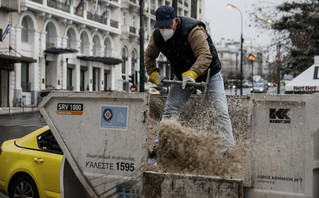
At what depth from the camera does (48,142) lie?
20.5ft

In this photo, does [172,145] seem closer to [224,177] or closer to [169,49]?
[224,177]

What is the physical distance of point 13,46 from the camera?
1484 inches

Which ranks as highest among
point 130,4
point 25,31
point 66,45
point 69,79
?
point 130,4

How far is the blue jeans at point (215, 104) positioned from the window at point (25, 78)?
118 feet

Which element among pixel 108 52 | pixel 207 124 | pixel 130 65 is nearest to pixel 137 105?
pixel 207 124

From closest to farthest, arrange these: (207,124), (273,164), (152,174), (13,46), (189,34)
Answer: (273,164)
(152,174)
(189,34)
(207,124)
(13,46)

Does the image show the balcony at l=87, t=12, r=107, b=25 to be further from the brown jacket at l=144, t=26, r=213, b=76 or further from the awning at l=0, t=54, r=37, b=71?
the brown jacket at l=144, t=26, r=213, b=76

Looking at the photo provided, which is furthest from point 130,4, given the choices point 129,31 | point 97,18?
point 97,18

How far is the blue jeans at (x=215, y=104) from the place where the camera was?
190 inches

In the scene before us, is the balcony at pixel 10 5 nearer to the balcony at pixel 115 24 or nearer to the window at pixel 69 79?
the window at pixel 69 79

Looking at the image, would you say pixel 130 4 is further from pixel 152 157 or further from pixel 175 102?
pixel 152 157

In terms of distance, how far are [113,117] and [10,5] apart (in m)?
34.7

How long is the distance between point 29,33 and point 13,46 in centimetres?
294

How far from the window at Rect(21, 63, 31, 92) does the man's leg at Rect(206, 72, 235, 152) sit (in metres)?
36.2
